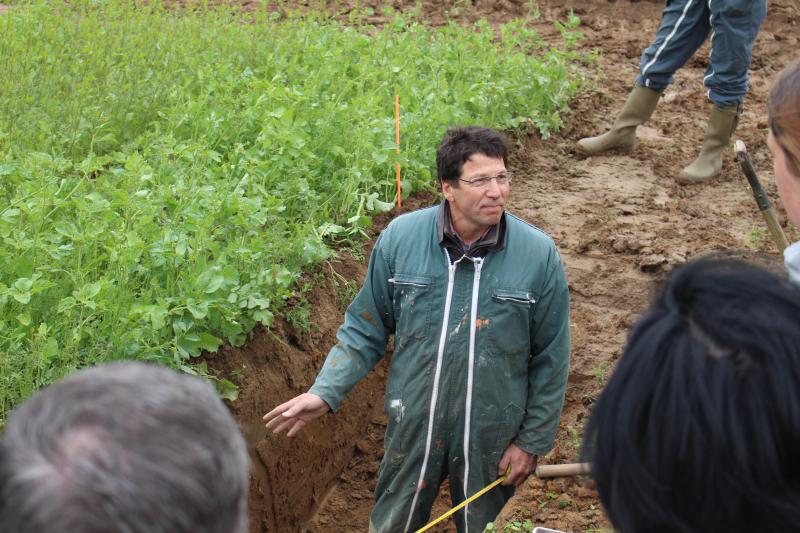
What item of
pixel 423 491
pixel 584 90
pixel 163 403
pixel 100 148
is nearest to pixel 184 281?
pixel 423 491

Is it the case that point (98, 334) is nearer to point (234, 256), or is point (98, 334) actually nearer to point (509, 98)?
point (234, 256)

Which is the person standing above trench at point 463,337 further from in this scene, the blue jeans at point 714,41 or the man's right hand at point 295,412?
the blue jeans at point 714,41

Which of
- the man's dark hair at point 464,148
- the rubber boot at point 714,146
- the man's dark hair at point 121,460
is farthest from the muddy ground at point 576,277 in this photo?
the man's dark hair at point 121,460

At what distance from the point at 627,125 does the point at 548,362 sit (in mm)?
4171

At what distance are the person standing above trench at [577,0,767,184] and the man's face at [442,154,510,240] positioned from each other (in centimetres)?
352

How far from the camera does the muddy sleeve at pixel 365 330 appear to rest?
3836 millimetres

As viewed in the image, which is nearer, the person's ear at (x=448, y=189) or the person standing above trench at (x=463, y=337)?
the person standing above trench at (x=463, y=337)

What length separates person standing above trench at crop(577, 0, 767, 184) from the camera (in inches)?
265

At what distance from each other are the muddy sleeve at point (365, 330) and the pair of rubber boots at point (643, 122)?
408cm

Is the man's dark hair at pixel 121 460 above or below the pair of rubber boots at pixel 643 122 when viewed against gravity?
above

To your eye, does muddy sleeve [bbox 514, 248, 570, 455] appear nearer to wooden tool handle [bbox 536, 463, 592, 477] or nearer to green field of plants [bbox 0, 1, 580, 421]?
wooden tool handle [bbox 536, 463, 592, 477]

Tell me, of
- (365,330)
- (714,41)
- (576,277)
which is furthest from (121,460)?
(714,41)

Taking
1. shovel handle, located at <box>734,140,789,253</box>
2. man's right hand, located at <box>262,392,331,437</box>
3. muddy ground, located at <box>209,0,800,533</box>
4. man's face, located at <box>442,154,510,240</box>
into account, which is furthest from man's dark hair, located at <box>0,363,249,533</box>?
shovel handle, located at <box>734,140,789,253</box>

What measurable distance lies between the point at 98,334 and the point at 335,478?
1.88 m
